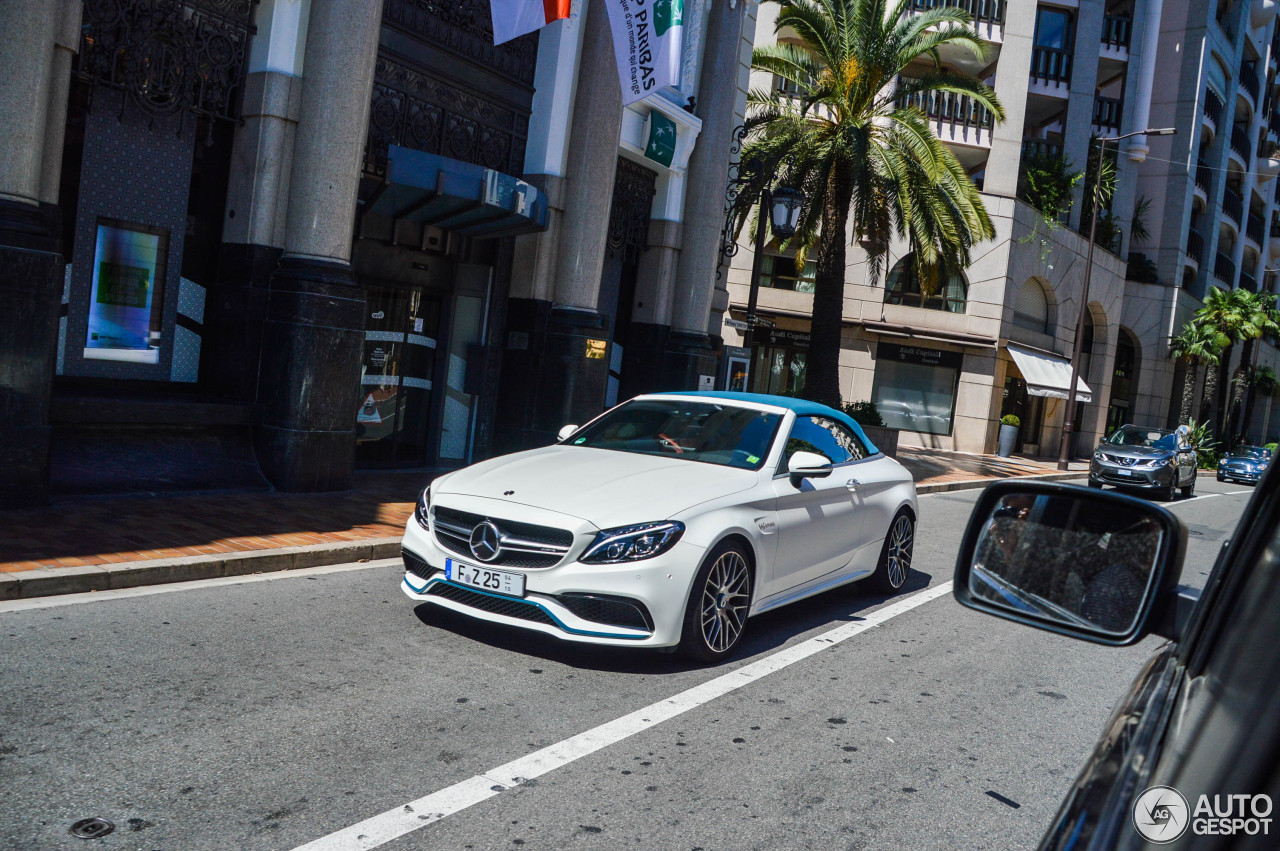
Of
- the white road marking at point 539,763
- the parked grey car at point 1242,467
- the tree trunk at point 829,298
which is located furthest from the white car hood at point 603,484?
the parked grey car at point 1242,467

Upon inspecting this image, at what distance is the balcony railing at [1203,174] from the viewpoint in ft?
160

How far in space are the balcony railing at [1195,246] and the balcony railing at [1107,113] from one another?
10.5m

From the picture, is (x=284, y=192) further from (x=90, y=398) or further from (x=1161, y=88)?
(x=1161, y=88)

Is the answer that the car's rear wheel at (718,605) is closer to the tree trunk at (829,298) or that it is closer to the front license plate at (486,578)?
the front license plate at (486,578)

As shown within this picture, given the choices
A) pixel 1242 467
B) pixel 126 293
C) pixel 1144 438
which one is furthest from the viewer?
pixel 1242 467

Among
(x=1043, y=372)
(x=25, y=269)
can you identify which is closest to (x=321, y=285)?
(x=25, y=269)

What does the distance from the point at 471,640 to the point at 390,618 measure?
0.69m

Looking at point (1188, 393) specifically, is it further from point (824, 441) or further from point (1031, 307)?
point (824, 441)

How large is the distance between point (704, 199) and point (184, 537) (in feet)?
41.4

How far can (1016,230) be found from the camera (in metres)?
34.1

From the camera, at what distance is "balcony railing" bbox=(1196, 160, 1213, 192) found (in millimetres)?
48719

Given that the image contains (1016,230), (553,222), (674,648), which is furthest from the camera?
(1016,230)

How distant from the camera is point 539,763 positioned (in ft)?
13.5

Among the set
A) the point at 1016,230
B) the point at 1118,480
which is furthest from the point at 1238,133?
the point at 1118,480
